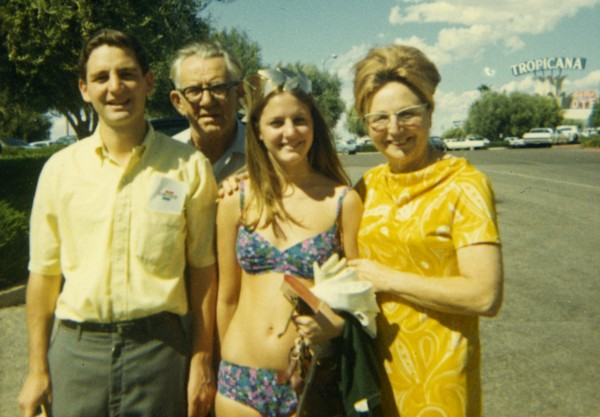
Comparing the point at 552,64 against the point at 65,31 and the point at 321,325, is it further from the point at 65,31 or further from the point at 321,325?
the point at 321,325

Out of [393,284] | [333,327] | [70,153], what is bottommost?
[333,327]

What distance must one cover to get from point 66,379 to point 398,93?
1.69m

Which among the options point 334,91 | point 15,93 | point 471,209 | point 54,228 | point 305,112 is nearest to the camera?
point 471,209

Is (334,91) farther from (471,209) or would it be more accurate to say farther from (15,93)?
(471,209)

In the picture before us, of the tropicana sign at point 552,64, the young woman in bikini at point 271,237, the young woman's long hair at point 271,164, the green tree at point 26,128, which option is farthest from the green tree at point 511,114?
the young woman in bikini at point 271,237

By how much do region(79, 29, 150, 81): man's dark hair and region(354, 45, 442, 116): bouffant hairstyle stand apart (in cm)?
90

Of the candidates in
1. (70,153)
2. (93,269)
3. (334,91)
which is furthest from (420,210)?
(334,91)

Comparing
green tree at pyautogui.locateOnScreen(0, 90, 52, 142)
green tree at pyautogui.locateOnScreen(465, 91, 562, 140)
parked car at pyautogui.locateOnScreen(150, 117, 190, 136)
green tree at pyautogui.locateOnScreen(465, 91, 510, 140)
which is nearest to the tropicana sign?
green tree at pyautogui.locateOnScreen(465, 91, 562, 140)

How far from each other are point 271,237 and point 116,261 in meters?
0.61

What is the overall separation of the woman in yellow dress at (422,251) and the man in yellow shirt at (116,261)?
2.46 ft

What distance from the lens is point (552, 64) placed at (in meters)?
123

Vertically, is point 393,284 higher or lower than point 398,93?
lower

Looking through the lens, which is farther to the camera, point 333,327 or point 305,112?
point 305,112

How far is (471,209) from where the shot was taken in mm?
2002
